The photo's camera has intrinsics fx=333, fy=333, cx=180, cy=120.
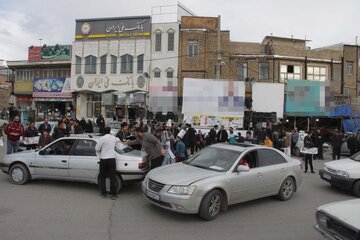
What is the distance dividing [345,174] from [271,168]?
2665mm

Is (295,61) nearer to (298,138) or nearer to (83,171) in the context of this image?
(298,138)

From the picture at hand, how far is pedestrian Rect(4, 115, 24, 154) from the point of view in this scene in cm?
1081

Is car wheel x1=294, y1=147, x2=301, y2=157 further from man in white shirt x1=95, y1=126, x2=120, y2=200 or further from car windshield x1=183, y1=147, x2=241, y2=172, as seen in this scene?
man in white shirt x1=95, y1=126, x2=120, y2=200

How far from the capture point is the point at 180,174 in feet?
21.7

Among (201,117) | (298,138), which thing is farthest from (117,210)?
(201,117)

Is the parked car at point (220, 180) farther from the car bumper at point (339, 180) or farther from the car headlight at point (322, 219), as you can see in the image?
the car headlight at point (322, 219)

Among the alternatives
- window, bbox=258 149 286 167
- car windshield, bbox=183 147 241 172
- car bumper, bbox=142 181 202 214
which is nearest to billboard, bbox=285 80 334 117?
window, bbox=258 149 286 167

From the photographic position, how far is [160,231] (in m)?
5.67

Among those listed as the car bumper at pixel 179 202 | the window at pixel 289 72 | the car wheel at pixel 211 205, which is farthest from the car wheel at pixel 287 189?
the window at pixel 289 72

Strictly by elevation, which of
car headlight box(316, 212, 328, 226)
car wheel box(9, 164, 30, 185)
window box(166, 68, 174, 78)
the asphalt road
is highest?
window box(166, 68, 174, 78)

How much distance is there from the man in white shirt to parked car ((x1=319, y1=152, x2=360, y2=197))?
602 cm

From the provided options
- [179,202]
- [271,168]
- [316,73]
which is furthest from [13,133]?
[316,73]

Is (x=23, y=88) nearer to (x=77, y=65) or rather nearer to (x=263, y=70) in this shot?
(x=77, y=65)

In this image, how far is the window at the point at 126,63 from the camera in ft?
107
